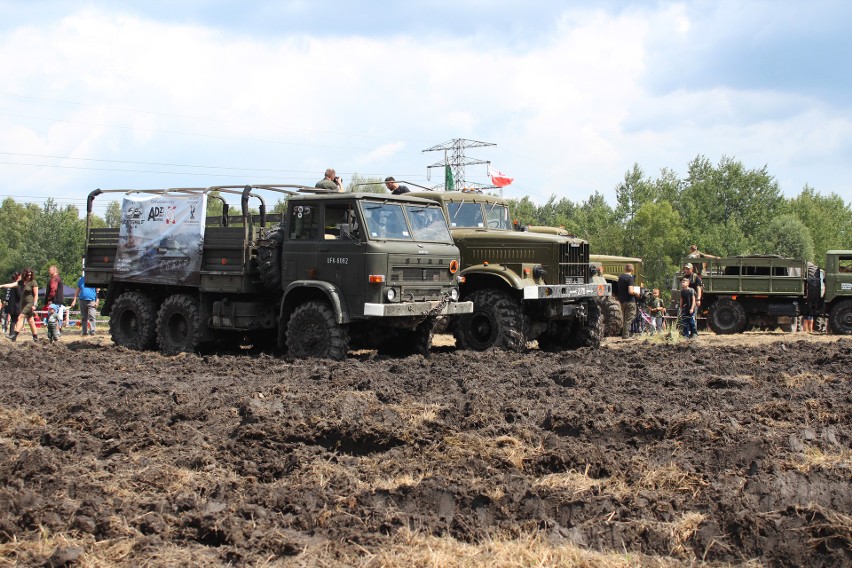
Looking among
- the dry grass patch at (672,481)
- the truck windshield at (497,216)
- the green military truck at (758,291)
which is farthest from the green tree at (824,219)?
the dry grass patch at (672,481)

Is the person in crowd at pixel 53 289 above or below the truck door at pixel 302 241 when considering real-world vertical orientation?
below

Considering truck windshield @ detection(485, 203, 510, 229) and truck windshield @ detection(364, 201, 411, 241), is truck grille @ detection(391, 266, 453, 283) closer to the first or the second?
truck windshield @ detection(364, 201, 411, 241)

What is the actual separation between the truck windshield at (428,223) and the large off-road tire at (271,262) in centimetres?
191

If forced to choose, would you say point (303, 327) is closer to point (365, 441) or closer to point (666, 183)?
point (365, 441)

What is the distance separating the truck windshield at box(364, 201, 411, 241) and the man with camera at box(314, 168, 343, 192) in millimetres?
1544

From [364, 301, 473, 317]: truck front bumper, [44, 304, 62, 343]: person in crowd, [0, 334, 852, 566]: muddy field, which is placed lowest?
[0, 334, 852, 566]: muddy field

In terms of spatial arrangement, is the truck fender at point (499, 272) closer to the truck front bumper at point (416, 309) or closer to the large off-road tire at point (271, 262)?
the truck front bumper at point (416, 309)

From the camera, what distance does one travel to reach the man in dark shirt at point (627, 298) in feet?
60.7

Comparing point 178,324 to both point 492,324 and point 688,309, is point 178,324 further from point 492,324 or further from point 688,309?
point 688,309

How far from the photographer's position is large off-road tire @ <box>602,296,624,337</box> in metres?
18.6

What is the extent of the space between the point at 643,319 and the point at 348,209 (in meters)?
11.7

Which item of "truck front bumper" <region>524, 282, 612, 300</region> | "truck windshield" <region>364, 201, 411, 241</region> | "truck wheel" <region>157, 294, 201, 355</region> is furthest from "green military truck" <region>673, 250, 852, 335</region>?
"truck wheel" <region>157, 294, 201, 355</region>

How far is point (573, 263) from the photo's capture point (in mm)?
14156

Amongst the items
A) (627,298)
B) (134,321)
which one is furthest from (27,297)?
(627,298)
